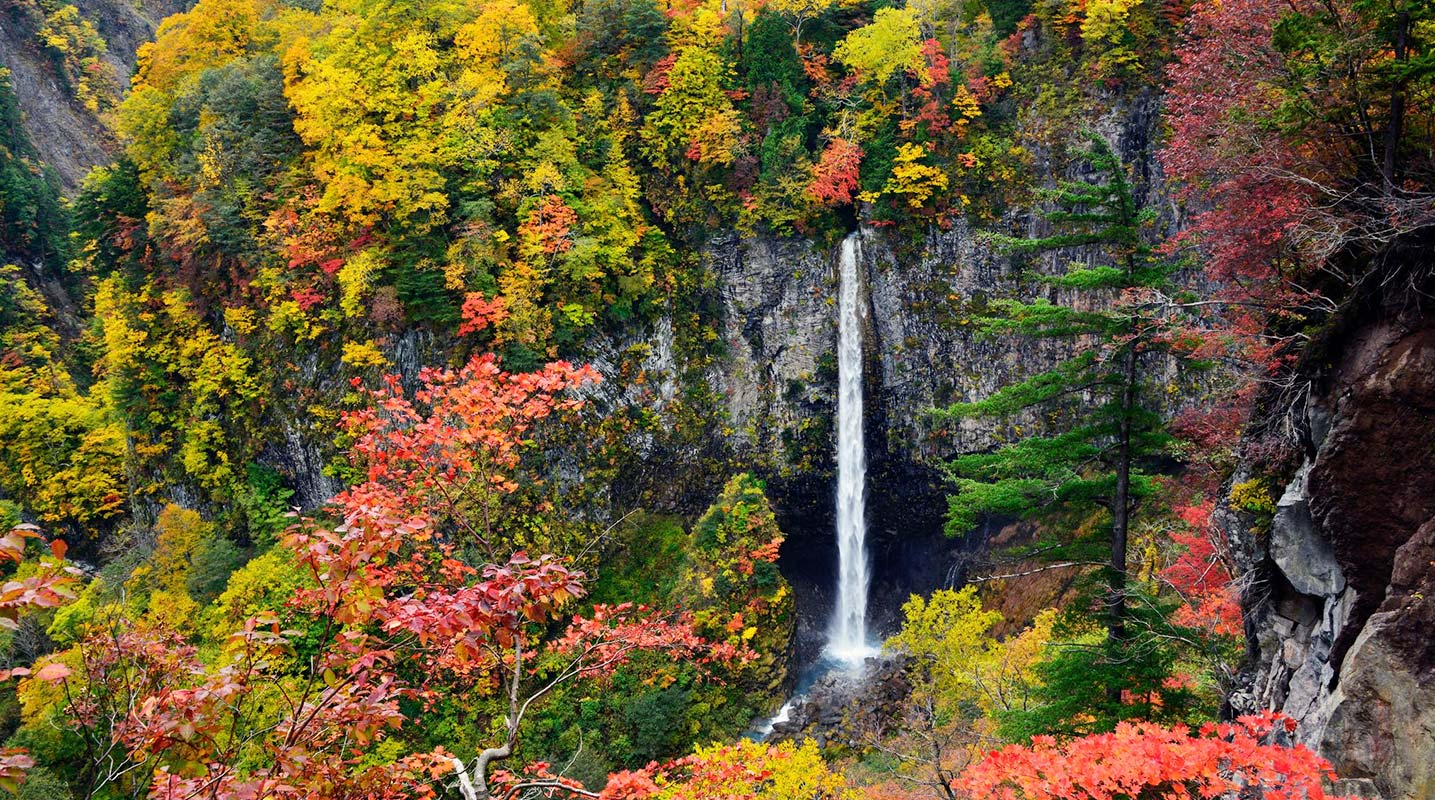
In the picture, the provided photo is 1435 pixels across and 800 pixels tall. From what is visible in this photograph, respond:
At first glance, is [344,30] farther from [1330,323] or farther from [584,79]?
[1330,323]

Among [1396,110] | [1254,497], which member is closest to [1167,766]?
[1254,497]

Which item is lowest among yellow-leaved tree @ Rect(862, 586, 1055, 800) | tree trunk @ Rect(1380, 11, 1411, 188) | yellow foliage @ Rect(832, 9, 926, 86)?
yellow-leaved tree @ Rect(862, 586, 1055, 800)

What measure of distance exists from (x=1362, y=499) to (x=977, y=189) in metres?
16.6

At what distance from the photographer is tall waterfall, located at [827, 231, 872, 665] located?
73.7 ft

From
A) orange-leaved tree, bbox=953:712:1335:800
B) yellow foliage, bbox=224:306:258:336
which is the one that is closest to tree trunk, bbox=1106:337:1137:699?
orange-leaved tree, bbox=953:712:1335:800

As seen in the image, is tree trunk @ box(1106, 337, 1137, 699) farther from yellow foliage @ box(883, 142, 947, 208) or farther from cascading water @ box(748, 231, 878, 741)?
cascading water @ box(748, 231, 878, 741)

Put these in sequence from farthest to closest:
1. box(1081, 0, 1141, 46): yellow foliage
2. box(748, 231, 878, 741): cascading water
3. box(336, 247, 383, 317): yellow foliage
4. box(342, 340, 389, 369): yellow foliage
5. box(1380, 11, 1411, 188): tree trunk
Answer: box(748, 231, 878, 741): cascading water < box(342, 340, 389, 369): yellow foliage < box(336, 247, 383, 317): yellow foliage < box(1081, 0, 1141, 46): yellow foliage < box(1380, 11, 1411, 188): tree trunk

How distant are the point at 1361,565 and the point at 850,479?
17.0 m

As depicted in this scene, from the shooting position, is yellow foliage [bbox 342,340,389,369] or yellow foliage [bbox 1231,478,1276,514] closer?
yellow foliage [bbox 1231,478,1276,514]

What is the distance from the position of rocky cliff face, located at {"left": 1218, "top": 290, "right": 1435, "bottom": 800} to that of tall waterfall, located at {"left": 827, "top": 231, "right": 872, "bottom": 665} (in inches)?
611

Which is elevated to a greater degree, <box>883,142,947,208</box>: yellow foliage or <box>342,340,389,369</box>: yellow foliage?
<box>883,142,947,208</box>: yellow foliage

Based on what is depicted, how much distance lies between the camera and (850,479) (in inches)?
907

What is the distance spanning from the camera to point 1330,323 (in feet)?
21.9

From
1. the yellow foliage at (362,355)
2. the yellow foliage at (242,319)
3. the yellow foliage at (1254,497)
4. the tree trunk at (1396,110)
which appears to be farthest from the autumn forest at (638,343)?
the tree trunk at (1396,110)
